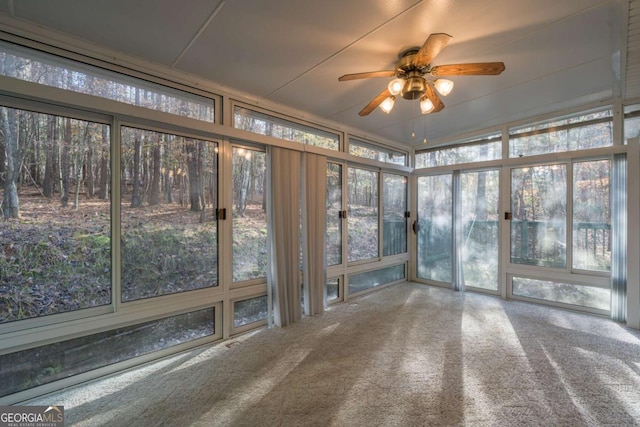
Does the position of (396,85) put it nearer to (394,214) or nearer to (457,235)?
(394,214)

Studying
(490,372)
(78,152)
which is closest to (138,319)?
(78,152)

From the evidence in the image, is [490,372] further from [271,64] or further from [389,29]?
[271,64]

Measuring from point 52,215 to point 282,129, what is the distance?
7.21 ft

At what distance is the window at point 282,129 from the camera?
286 cm

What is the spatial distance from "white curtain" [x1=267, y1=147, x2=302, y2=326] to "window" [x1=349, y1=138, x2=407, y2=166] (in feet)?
4.15

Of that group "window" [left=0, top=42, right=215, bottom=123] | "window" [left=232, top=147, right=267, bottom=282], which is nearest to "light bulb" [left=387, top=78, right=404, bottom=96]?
"window" [left=232, top=147, right=267, bottom=282]

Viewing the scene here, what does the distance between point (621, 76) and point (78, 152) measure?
4.95 m

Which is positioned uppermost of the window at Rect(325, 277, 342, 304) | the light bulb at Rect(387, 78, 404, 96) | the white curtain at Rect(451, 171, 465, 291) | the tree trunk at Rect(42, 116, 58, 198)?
the light bulb at Rect(387, 78, 404, 96)

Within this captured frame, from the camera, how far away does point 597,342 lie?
2.62m

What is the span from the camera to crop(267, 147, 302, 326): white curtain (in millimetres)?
2914

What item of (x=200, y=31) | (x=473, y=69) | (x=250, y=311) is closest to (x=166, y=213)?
(x=250, y=311)

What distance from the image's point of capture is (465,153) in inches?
173

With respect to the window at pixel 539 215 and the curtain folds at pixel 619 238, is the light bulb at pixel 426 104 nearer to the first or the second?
the window at pixel 539 215

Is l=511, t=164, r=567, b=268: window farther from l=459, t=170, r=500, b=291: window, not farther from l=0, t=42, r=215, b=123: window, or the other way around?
l=0, t=42, r=215, b=123: window
